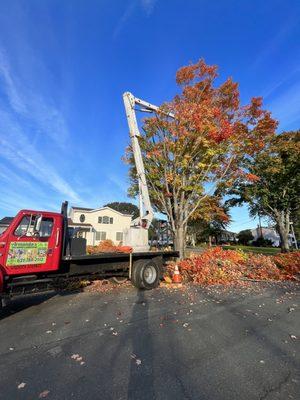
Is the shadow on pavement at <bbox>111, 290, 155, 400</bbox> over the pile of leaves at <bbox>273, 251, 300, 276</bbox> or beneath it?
beneath

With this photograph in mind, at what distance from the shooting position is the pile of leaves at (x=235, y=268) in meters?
10.7

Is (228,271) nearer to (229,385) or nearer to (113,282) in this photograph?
(113,282)

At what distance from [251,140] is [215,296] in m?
12.5

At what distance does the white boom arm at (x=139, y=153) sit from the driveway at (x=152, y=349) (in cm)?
537

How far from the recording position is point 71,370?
3.87 metres

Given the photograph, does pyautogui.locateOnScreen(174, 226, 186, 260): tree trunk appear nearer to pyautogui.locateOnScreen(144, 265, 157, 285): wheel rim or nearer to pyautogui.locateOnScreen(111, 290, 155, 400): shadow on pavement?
pyautogui.locateOnScreen(144, 265, 157, 285): wheel rim

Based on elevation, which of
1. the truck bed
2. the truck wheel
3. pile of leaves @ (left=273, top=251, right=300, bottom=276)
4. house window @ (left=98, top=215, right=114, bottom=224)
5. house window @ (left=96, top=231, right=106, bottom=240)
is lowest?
the truck wheel

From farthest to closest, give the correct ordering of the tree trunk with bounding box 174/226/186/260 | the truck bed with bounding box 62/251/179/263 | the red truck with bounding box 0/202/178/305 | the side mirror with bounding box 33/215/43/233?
the tree trunk with bounding box 174/226/186/260
the truck bed with bounding box 62/251/179/263
the side mirror with bounding box 33/215/43/233
the red truck with bounding box 0/202/178/305

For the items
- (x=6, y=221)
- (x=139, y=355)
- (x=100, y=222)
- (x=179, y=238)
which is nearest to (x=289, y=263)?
(x=179, y=238)

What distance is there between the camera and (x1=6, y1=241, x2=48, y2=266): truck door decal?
6.55 m

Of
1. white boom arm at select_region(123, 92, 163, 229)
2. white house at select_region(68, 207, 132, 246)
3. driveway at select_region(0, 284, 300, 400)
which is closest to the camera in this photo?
driveway at select_region(0, 284, 300, 400)

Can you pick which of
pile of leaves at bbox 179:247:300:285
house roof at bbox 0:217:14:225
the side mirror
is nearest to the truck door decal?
the side mirror

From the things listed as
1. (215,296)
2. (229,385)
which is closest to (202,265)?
(215,296)

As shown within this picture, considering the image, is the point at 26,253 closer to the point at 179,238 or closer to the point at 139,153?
the point at 139,153
